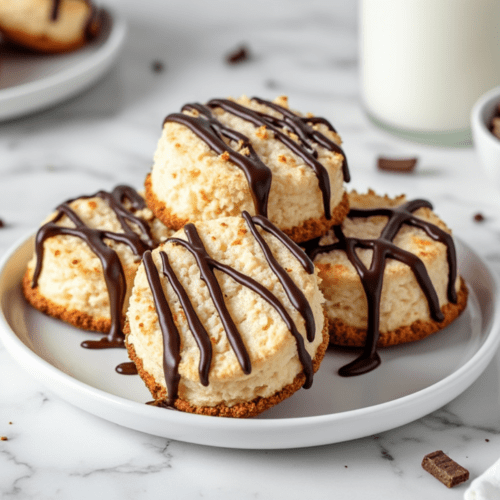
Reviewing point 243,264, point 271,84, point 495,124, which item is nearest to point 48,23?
point 271,84

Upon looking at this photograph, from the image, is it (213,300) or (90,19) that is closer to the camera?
(213,300)

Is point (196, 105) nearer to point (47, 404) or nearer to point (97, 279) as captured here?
point (97, 279)

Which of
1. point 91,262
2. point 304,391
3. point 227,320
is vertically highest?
point 227,320

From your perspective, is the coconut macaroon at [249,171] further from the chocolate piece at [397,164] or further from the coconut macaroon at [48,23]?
the coconut macaroon at [48,23]

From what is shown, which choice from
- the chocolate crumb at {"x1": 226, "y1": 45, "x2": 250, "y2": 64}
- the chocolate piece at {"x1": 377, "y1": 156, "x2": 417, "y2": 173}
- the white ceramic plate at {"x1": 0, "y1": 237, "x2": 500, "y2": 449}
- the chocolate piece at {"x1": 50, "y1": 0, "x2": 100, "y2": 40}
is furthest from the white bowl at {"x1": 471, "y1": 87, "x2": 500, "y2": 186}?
the chocolate piece at {"x1": 50, "y1": 0, "x2": 100, "y2": 40}

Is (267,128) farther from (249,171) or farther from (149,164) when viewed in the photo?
(149,164)

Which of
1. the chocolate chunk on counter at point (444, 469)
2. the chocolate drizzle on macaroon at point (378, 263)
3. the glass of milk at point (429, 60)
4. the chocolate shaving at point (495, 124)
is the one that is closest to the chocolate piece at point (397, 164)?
the glass of milk at point (429, 60)
